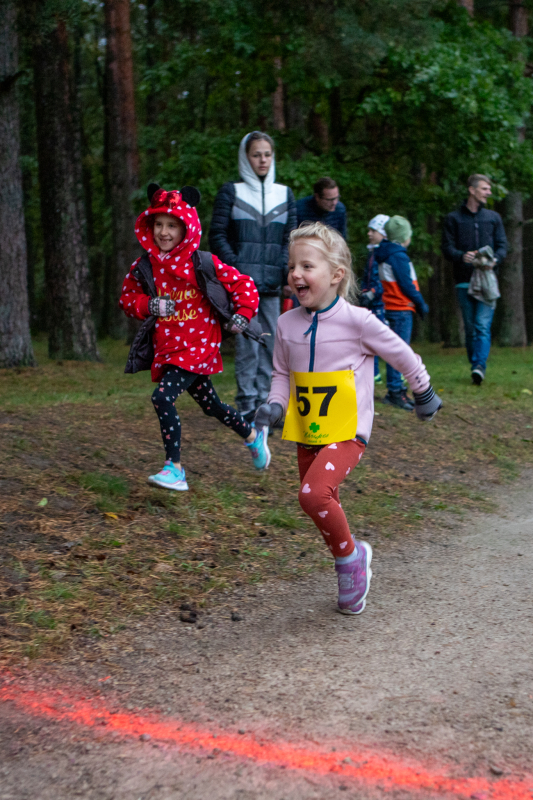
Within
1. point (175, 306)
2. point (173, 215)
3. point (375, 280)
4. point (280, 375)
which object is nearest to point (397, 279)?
point (375, 280)

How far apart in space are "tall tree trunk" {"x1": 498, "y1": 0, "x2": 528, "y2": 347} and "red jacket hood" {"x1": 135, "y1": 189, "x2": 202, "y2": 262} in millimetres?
17162

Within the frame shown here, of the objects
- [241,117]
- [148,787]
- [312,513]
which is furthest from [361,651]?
[241,117]

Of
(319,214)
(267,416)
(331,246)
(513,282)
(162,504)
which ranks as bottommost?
(162,504)

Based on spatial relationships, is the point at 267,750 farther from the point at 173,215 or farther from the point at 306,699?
the point at 173,215

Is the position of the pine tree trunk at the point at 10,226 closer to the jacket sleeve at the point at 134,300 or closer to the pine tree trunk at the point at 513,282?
the jacket sleeve at the point at 134,300

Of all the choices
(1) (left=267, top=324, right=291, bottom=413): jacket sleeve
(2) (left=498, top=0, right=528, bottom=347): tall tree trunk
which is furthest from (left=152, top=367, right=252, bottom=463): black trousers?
(2) (left=498, top=0, right=528, bottom=347): tall tree trunk

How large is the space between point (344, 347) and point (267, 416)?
0.57 meters

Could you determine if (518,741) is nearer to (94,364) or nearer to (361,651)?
(361,651)

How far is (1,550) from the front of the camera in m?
4.73

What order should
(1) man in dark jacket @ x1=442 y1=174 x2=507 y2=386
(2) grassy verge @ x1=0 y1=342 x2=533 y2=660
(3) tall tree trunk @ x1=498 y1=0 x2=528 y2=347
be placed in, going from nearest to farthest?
(2) grassy verge @ x1=0 y1=342 x2=533 y2=660 < (1) man in dark jacket @ x1=442 y1=174 x2=507 y2=386 < (3) tall tree trunk @ x1=498 y1=0 x2=528 y2=347

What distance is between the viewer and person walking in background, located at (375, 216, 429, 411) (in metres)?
9.78

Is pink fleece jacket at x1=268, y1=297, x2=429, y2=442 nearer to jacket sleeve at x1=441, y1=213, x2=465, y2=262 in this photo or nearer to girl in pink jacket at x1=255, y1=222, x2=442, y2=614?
girl in pink jacket at x1=255, y1=222, x2=442, y2=614

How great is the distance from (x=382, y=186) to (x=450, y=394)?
7009mm

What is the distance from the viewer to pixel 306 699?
3221 mm
